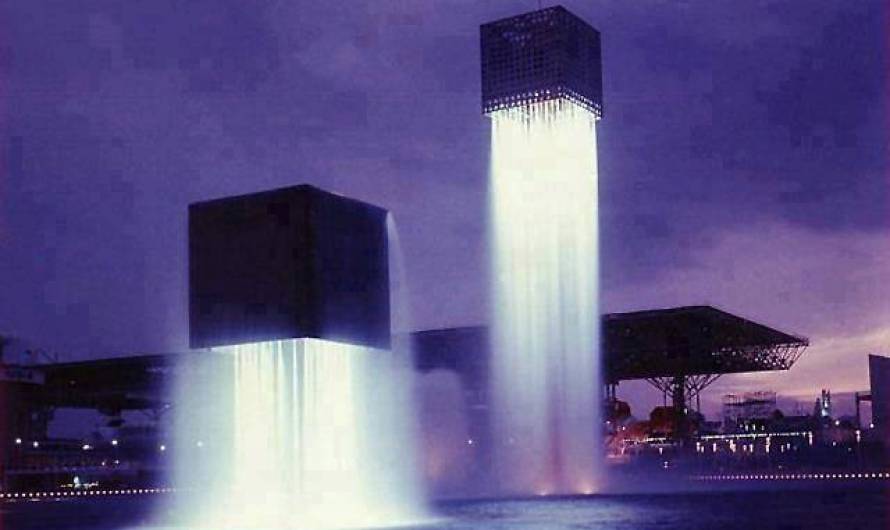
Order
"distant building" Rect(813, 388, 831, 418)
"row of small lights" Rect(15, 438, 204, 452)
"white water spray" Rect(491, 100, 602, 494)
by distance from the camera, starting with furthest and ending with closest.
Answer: "distant building" Rect(813, 388, 831, 418) < "row of small lights" Rect(15, 438, 204, 452) < "white water spray" Rect(491, 100, 602, 494)

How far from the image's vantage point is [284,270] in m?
30.1

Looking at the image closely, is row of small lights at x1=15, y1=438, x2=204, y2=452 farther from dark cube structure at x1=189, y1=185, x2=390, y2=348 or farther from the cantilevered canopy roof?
dark cube structure at x1=189, y1=185, x2=390, y2=348

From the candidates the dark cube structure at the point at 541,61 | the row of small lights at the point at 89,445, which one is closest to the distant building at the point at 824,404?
the row of small lights at the point at 89,445

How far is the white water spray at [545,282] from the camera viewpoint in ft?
220

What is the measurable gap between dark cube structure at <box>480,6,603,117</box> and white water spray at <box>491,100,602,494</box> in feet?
2.62

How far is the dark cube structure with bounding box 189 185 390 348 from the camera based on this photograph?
98.3ft

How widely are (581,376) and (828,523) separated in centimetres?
4287

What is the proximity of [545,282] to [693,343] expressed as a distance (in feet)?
80.6

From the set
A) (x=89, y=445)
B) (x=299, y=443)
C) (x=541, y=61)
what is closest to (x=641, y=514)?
(x=299, y=443)

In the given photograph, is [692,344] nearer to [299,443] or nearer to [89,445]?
[299,443]

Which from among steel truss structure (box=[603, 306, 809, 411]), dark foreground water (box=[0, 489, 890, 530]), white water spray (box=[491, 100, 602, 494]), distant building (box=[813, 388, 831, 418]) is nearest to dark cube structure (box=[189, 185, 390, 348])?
dark foreground water (box=[0, 489, 890, 530])

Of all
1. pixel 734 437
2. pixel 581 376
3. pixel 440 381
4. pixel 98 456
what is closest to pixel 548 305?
pixel 581 376

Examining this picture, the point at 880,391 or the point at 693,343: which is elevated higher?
the point at 693,343

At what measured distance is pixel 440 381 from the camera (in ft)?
303
